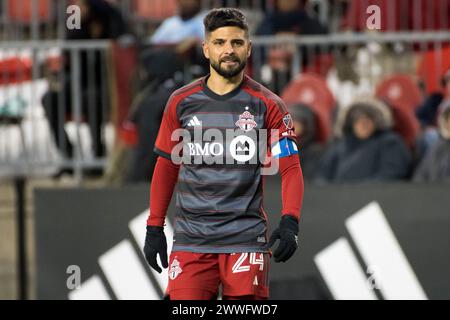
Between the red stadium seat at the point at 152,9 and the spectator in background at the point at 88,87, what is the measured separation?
87cm

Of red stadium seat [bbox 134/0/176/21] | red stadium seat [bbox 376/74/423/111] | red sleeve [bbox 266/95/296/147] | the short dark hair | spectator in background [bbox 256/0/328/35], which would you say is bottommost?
red stadium seat [bbox 376/74/423/111]

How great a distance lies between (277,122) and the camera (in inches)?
237

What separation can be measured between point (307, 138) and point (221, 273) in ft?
14.4

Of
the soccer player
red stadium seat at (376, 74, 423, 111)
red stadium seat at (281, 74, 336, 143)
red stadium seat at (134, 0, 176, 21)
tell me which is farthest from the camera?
red stadium seat at (134, 0, 176, 21)

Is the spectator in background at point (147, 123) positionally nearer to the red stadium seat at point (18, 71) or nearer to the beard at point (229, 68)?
the red stadium seat at point (18, 71)

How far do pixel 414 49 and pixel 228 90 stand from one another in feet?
19.9

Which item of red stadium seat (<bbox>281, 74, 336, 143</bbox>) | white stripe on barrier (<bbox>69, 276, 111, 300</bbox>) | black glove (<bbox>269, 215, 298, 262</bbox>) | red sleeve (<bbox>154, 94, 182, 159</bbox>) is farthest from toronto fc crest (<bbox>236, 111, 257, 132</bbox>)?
red stadium seat (<bbox>281, 74, 336, 143</bbox>)

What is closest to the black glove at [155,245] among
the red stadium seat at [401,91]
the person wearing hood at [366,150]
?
the person wearing hood at [366,150]

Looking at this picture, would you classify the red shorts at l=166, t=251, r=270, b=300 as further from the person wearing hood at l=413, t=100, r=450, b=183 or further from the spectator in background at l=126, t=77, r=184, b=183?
the person wearing hood at l=413, t=100, r=450, b=183

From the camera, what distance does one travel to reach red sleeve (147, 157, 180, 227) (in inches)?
245

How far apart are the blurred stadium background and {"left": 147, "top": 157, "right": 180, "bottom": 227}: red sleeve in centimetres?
305

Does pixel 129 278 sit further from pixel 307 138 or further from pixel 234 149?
pixel 234 149

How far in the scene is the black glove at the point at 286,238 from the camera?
5.96 m

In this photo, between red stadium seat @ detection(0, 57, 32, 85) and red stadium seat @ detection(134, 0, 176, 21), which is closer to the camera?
red stadium seat @ detection(0, 57, 32, 85)
